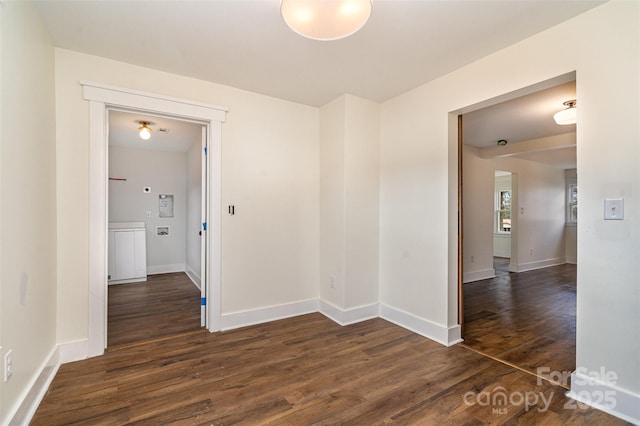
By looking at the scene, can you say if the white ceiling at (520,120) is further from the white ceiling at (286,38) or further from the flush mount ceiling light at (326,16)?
the flush mount ceiling light at (326,16)

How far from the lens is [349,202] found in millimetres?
3238

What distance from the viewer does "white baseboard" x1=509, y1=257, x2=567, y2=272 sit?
6270mm

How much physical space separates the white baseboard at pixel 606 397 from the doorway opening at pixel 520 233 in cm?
34

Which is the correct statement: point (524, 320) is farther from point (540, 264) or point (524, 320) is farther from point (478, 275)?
point (540, 264)

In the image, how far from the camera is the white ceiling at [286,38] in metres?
1.85

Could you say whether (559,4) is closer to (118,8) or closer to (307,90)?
(307,90)

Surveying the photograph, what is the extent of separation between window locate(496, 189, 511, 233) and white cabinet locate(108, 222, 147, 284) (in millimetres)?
8982

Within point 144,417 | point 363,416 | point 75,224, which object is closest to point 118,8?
point 75,224

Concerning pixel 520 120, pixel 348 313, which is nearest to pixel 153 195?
pixel 348 313

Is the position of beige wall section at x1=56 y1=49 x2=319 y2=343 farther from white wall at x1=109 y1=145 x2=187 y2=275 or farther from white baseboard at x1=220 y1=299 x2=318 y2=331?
Answer: white wall at x1=109 y1=145 x2=187 y2=275

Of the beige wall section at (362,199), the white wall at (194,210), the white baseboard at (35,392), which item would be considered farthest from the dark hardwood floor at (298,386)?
the white wall at (194,210)

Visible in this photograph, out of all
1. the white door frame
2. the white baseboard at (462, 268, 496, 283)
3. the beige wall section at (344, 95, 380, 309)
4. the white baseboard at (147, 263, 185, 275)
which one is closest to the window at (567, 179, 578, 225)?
the white baseboard at (462, 268, 496, 283)

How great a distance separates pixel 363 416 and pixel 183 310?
277cm

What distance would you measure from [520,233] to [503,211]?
2.52 meters
